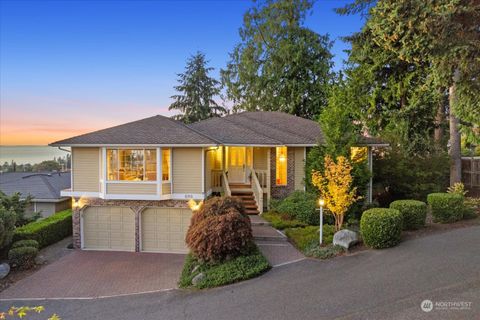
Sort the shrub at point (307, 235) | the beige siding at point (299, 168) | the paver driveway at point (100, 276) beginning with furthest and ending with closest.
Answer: the beige siding at point (299, 168)
the shrub at point (307, 235)
the paver driveway at point (100, 276)

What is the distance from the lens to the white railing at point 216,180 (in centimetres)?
1594

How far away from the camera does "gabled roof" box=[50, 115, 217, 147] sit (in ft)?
39.8

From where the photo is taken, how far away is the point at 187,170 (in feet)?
41.3

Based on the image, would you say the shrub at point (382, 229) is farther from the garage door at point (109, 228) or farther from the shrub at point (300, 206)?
the garage door at point (109, 228)

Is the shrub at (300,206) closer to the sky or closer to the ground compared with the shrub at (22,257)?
closer to the sky

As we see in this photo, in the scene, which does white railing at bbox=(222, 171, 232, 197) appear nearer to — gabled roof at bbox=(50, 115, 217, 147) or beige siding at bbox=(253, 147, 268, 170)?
beige siding at bbox=(253, 147, 268, 170)

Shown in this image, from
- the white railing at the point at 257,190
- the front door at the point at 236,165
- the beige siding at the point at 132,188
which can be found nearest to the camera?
the beige siding at the point at 132,188

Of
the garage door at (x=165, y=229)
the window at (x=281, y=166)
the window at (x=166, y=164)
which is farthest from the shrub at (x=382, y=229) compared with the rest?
the window at (x=166, y=164)

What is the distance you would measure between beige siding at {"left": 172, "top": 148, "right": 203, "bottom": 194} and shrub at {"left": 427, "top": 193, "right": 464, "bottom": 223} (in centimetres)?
956

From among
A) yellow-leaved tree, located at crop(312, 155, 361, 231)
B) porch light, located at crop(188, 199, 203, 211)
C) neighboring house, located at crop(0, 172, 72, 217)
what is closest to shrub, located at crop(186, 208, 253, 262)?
porch light, located at crop(188, 199, 203, 211)

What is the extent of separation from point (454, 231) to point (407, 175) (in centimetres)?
537

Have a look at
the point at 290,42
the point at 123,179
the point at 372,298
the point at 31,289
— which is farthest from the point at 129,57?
the point at 372,298

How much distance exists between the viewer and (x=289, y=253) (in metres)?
10.5

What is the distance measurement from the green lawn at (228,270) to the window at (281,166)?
6.38m
